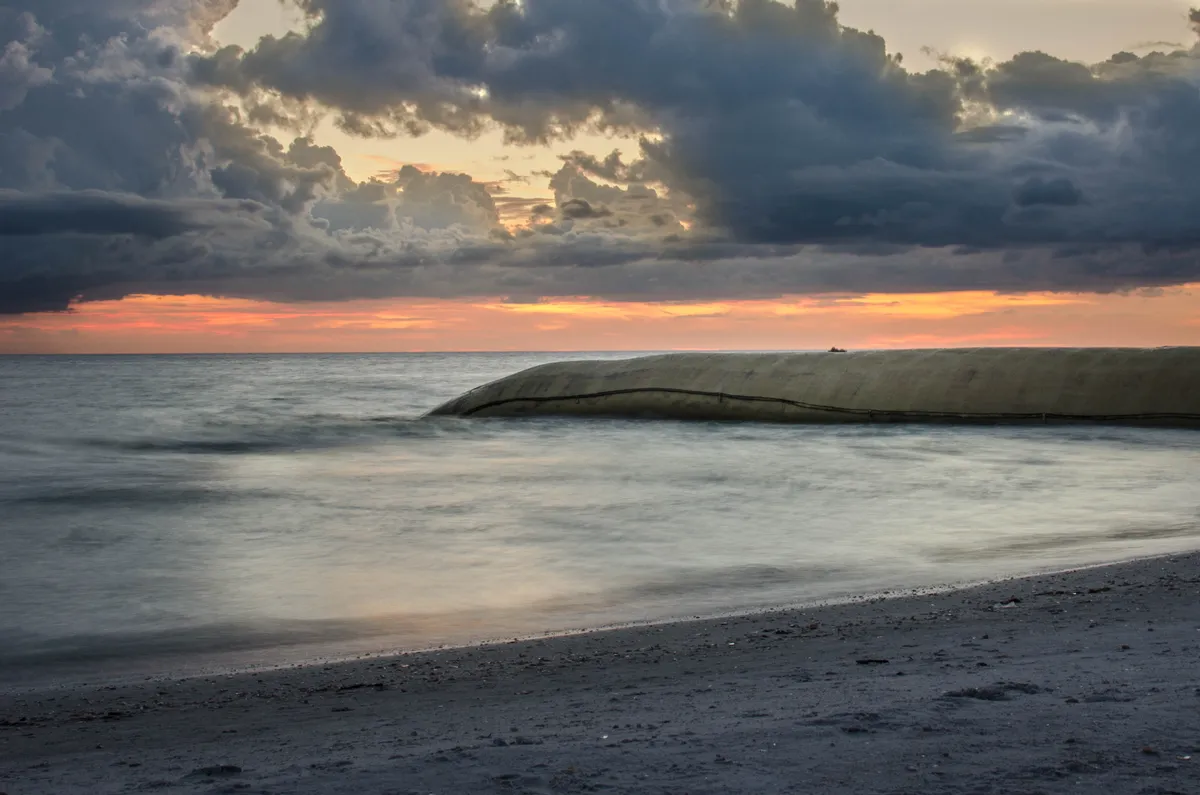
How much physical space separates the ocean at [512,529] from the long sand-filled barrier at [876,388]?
1.35 metres

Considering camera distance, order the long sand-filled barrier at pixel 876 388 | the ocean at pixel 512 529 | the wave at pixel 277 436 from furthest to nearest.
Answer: the wave at pixel 277 436 → the long sand-filled barrier at pixel 876 388 → the ocean at pixel 512 529

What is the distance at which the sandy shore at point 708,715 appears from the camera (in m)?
3.05

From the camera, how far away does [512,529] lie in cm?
1167

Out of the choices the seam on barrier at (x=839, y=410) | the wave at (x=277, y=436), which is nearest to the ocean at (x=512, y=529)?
the wave at (x=277, y=436)

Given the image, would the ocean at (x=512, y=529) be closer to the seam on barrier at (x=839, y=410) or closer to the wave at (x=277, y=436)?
the wave at (x=277, y=436)

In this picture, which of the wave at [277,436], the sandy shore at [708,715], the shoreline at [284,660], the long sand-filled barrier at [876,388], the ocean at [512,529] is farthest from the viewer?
the wave at [277,436]

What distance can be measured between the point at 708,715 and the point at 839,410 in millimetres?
22612

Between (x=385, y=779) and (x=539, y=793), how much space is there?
19.4 inches

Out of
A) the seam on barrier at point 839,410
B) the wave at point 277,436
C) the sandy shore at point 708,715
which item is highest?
the seam on barrier at point 839,410

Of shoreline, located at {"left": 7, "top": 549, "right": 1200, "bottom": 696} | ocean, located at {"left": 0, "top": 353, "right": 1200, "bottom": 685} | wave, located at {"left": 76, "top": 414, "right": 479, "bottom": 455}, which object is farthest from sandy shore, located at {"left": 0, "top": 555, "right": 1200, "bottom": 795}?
wave, located at {"left": 76, "top": 414, "right": 479, "bottom": 455}

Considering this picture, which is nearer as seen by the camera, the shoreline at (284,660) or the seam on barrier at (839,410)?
the shoreline at (284,660)

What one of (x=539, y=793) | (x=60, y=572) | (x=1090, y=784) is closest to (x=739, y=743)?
(x=539, y=793)

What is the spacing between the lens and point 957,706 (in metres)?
3.63

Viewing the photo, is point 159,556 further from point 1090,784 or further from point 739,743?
point 1090,784
